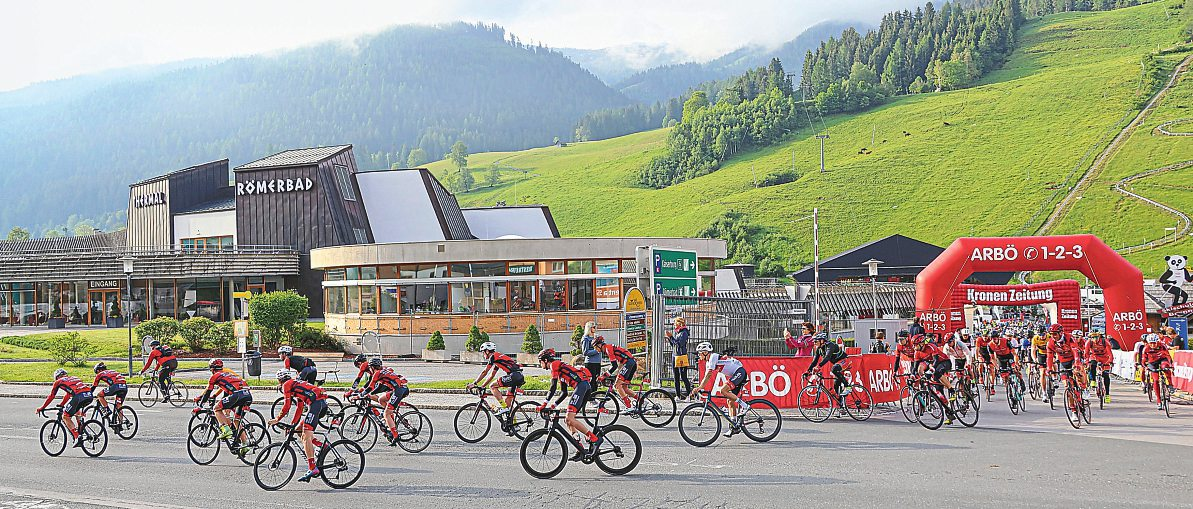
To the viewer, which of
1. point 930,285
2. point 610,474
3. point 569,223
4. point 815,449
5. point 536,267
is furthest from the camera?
point 569,223

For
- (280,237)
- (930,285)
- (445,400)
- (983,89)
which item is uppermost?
(983,89)

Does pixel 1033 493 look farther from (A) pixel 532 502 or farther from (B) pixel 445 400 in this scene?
(B) pixel 445 400

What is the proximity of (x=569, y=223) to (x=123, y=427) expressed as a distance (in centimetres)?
13061

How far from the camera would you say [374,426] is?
52.8ft

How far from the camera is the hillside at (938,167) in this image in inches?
4407

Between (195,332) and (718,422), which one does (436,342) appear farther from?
(718,422)

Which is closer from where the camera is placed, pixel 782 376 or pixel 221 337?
pixel 782 376

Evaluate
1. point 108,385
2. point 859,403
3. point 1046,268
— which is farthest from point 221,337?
point 1046,268

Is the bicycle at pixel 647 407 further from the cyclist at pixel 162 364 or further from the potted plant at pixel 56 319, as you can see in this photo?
the potted plant at pixel 56 319

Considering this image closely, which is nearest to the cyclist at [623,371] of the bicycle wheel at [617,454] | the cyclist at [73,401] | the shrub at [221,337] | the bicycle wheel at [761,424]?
the bicycle wheel at [761,424]

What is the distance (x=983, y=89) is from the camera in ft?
520

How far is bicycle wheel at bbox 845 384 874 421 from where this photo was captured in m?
19.5

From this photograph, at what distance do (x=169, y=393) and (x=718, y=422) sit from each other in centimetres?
1530

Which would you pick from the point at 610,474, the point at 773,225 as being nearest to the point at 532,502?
the point at 610,474
